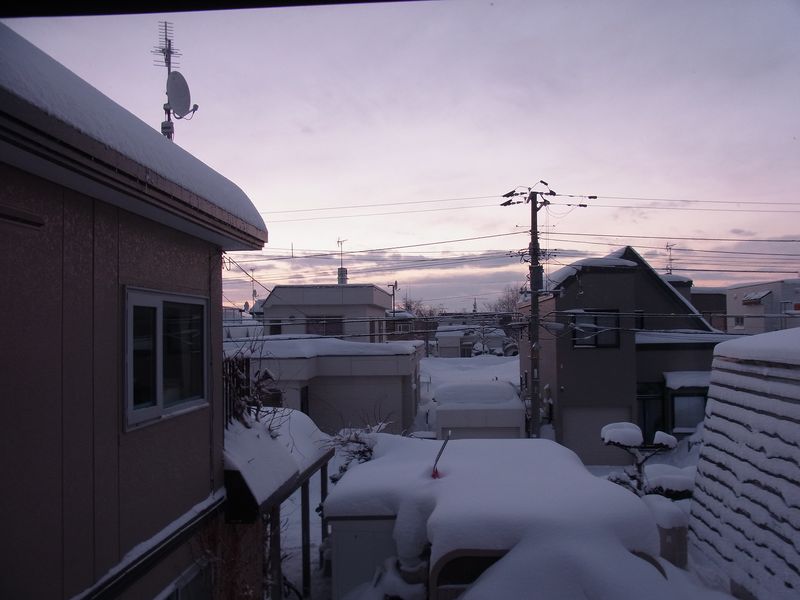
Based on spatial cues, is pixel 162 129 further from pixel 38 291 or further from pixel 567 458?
pixel 567 458

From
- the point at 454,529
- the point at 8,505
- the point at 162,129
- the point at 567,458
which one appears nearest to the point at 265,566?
the point at 454,529

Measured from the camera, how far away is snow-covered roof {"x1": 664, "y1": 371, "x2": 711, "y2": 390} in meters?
20.3

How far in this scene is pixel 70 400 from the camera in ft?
10.5

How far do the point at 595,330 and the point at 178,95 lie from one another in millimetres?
17457

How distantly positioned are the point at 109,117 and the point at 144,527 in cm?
260

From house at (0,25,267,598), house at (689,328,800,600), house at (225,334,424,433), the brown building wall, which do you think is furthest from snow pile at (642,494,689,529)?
house at (225,334,424,433)

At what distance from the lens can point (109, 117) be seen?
336 centimetres

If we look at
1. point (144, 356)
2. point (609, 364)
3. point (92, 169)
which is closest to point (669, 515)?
point (144, 356)

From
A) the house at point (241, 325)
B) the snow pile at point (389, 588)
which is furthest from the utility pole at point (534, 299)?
the snow pile at point (389, 588)

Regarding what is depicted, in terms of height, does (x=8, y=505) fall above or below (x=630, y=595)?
above

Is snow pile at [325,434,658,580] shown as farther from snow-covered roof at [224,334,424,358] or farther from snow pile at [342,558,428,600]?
snow-covered roof at [224,334,424,358]

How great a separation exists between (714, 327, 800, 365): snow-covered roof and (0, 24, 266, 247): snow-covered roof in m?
5.38

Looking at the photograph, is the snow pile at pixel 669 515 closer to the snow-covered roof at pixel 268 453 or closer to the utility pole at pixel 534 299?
the snow-covered roof at pixel 268 453

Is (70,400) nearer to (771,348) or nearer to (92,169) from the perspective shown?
(92,169)
